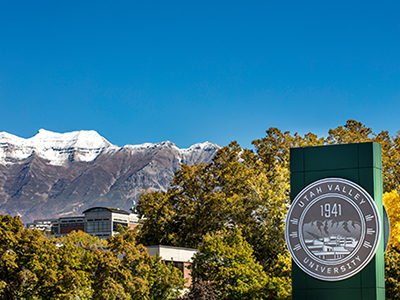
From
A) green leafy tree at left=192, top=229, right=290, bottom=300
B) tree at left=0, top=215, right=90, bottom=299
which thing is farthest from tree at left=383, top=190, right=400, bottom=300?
tree at left=0, top=215, right=90, bottom=299

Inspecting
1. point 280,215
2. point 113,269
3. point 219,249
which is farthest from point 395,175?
point 113,269

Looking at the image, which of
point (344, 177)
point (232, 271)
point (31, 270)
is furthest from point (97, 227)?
point (344, 177)

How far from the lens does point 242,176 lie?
5169 cm

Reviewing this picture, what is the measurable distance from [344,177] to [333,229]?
2207 millimetres

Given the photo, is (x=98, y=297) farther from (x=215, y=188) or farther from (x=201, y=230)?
(x=215, y=188)

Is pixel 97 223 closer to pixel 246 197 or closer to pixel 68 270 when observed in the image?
pixel 246 197

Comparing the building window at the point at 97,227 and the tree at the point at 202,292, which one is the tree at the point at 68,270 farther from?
the building window at the point at 97,227

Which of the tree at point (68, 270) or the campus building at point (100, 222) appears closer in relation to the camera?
the tree at point (68, 270)

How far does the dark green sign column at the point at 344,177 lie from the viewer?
21.2m

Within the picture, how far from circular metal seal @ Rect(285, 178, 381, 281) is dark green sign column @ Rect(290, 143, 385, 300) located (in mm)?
291

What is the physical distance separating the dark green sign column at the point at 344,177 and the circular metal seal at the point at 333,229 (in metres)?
0.29

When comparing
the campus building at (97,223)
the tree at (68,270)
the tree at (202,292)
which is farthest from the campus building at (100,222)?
the tree at (68,270)

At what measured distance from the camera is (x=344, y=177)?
73.2ft

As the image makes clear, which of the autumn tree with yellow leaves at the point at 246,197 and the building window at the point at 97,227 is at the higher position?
the autumn tree with yellow leaves at the point at 246,197
